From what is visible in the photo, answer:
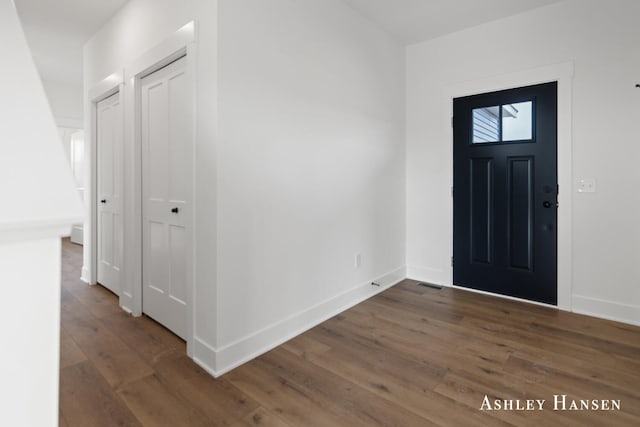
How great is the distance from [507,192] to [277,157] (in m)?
2.24

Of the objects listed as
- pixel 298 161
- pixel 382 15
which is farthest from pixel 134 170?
pixel 382 15

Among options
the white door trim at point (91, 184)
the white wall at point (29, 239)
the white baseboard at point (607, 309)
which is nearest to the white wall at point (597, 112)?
the white baseboard at point (607, 309)

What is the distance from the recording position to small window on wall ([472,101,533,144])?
3.00 meters

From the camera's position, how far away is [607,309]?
8.83 feet

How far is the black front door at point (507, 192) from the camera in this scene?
2.92 m

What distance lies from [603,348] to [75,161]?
25.9 feet

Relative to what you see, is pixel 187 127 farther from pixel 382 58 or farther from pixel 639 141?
pixel 639 141

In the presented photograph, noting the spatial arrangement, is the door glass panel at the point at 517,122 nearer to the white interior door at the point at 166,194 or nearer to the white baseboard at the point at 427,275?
the white baseboard at the point at 427,275

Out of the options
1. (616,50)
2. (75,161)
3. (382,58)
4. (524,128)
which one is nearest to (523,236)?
(524,128)

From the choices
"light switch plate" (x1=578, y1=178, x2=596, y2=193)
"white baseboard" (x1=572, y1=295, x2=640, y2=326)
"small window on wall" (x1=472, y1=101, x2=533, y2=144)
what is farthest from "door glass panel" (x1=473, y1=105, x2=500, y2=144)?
"white baseboard" (x1=572, y1=295, x2=640, y2=326)

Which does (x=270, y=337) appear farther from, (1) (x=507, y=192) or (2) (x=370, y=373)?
(1) (x=507, y=192)

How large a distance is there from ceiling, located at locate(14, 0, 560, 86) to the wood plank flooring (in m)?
2.64

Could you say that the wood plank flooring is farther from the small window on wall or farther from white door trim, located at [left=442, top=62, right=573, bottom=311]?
the small window on wall

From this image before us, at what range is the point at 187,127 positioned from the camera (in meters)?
2.19
